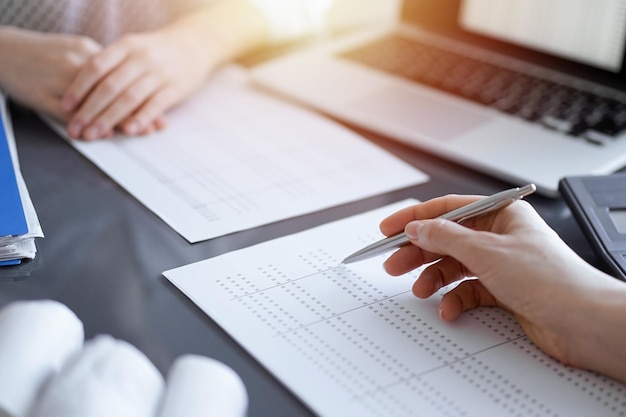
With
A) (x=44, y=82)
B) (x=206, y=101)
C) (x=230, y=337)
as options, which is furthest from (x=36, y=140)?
(x=230, y=337)

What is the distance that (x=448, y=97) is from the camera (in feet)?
3.74

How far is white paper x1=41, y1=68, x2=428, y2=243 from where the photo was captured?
0.88 m

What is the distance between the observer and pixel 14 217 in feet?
2.55

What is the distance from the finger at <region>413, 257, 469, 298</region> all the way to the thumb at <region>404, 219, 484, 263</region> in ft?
0.10

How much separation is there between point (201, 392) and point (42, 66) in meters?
0.69

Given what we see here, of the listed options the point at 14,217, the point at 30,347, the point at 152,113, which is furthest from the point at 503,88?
the point at 30,347

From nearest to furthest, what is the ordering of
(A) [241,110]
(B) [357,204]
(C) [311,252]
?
(C) [311,252] → (B) [357,204] → (A) [241,110]

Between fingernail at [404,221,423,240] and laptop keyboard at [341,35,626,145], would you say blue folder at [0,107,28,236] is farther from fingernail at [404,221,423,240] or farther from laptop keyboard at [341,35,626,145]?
laptop keyboard at [341,35,626,145]

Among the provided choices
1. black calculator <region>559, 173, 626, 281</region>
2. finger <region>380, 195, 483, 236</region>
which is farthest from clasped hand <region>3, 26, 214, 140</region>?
black calculator <region>559, 173, 626, 281</region>

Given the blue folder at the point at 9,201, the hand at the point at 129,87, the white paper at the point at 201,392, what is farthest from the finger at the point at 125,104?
the white paper at the point at 201,392

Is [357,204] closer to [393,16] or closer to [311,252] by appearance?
[311,252]

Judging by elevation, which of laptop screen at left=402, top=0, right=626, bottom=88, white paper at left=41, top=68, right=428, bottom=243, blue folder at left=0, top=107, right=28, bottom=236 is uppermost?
laptop screen at left=402, top=0, right=626, bottom=88

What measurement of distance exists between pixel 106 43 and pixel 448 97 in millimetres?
601

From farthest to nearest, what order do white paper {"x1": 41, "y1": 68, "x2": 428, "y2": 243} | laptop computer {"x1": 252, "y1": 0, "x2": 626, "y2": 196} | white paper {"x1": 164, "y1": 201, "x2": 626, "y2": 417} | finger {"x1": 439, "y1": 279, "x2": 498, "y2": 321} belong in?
laptop computer {"x1": 252, "y1": 0, "x2": 626, "y2": 196} → white paper {"x1": 41, "y1": 68, "x2": 428, "y2": 243} → finger {"x1": 439, "y1": 279, "x2": 498, "y2": 321} → white paper {"x1": 164, "y1": 201, "x2": 626, "y2": 417}
